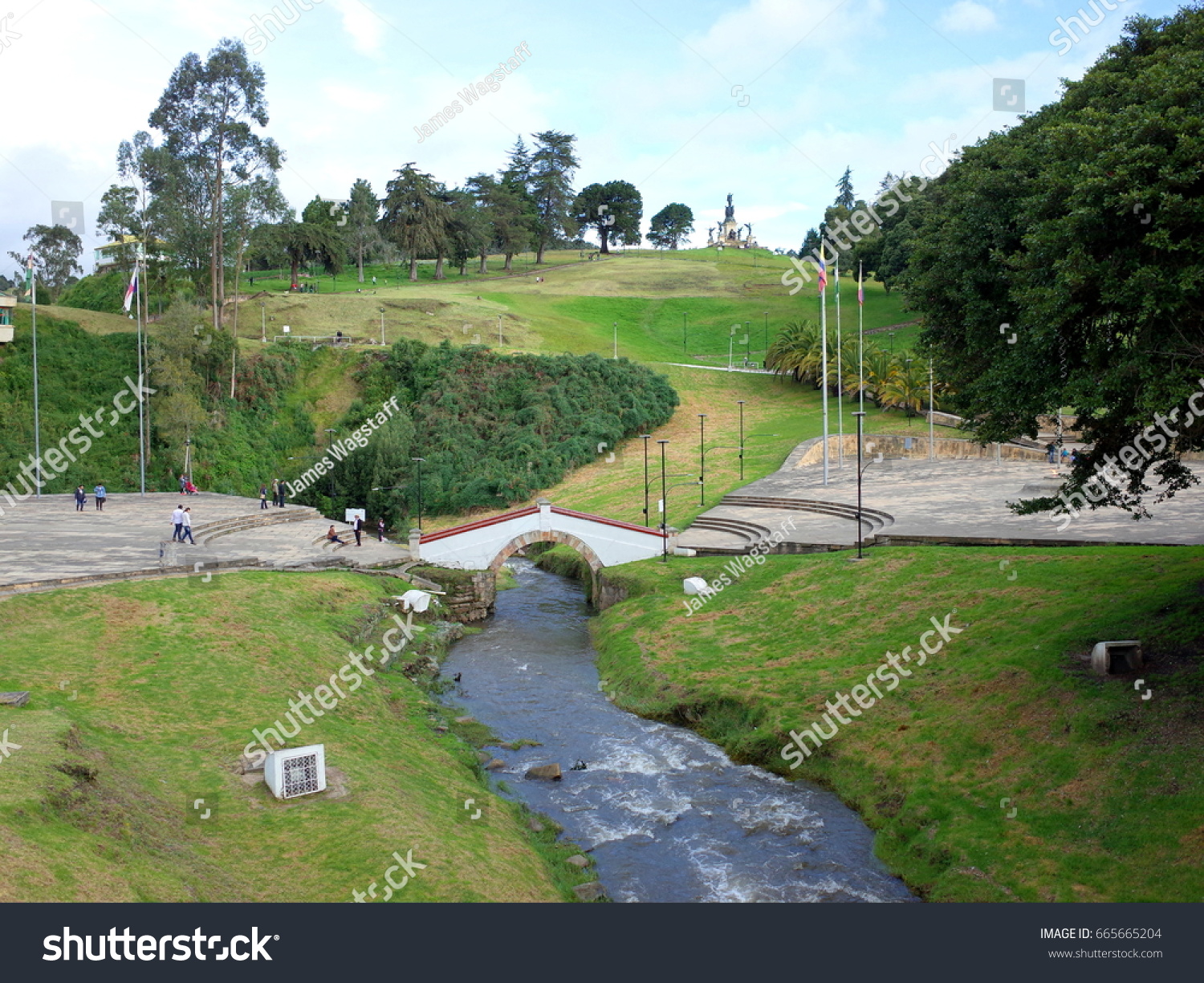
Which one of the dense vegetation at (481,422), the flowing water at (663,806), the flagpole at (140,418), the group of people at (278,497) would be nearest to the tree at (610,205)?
the dense vegetation at (481,422)

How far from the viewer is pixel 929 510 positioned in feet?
119

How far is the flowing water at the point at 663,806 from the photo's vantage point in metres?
16.9

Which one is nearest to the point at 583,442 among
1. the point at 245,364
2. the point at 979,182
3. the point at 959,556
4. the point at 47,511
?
the point at 245,364

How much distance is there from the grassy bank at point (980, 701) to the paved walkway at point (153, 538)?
1230cm

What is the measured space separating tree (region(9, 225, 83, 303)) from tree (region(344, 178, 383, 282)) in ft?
80.0

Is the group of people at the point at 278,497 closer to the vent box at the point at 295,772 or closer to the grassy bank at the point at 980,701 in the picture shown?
the grassy bank at the point at 980,701

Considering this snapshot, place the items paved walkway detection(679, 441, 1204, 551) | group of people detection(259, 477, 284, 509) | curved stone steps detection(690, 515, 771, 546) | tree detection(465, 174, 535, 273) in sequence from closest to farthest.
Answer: paved walkway detection(679, 441, 1204, 551) < curved stone steps detection(690, 515, 771, 546) < group of people detection(259, 477, 284, 509) < tree detection(465, 174, 535, 273)

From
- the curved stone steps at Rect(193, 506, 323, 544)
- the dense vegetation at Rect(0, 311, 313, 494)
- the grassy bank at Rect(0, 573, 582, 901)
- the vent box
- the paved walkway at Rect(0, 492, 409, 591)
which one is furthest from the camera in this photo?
the dense vegetation at Rect(0, 311, 313, 494)

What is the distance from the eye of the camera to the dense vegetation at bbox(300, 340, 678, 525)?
5338 cm

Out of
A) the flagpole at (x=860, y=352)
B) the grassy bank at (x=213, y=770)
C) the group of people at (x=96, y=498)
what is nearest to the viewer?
the grassy bank at (x=213, y=770)

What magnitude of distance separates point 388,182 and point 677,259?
147 feet

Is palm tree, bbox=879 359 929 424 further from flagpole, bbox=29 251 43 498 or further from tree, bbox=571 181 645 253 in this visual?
tree, bbox=571 181 645 253

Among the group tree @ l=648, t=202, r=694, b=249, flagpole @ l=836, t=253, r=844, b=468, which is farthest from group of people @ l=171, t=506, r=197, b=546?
tree @ l=648, t=202, r=694, b=249
